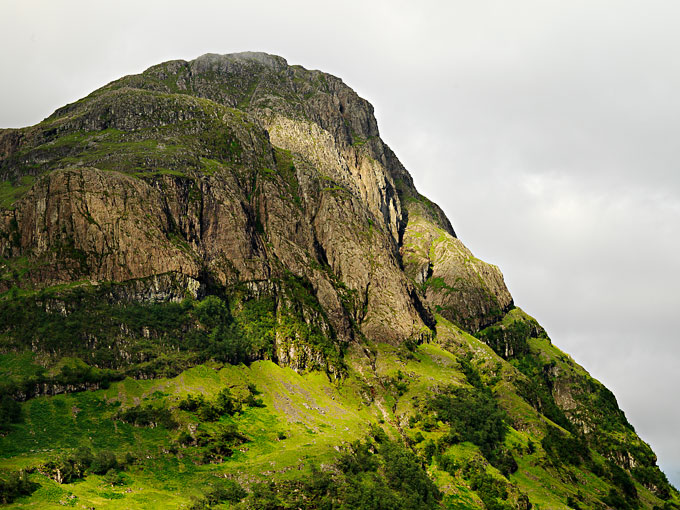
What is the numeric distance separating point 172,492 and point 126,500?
61.1ft

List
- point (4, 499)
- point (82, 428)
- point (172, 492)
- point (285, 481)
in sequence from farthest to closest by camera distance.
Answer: point (82, 428) → point (285, 481) → point (172, 492) → point (4, 499)

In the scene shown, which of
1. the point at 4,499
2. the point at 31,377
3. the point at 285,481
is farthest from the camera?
Result: the point at 31,377

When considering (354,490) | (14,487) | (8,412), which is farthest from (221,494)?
(8,412)

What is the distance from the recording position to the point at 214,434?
195625mm

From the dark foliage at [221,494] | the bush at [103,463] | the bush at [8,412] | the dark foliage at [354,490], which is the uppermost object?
the dark foliage at [354,490]

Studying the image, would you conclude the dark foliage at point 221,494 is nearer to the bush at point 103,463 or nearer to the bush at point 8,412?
the bush at point 103,463

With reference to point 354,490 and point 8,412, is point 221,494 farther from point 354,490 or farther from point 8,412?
point 8,412

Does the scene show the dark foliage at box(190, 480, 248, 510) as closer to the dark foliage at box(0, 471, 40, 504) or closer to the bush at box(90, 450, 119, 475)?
the bush at box(90, 450, 119, 475)

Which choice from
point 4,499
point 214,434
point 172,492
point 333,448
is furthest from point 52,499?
point 333,448

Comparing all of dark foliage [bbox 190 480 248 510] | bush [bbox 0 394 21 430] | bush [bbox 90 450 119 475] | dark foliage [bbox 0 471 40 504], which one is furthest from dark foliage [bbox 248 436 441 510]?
bush [bbox 0 394 21 430]

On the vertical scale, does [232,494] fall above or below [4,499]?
above

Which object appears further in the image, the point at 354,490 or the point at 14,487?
the point at 354,490

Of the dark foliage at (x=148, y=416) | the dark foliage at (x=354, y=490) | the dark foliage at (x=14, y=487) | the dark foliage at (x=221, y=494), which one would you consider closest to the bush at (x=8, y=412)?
the dark foliage at (x=148, y=416)

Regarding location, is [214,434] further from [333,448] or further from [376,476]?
[376,476]
